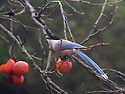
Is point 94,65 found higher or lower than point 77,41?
higher

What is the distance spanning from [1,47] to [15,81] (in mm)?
1010

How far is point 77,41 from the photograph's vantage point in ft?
7.50

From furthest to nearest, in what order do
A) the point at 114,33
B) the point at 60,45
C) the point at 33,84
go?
the point at 114,33
the point at 33,84
the point at 60,45

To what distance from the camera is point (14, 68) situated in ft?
3.78

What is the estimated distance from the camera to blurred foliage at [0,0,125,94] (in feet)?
7.50

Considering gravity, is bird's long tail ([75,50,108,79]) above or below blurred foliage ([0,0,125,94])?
above

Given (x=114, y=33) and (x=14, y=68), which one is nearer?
(x=14, y=68)

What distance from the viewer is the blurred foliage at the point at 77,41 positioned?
229 cm

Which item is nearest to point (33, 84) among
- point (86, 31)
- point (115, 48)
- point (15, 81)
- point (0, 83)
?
point (0, 83)

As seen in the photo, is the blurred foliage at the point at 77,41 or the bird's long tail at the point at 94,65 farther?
the blurred foliage at the point at 77,41

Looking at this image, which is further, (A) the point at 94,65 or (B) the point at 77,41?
(B) the point at 77,41

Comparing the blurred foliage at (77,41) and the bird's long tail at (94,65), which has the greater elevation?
the bird's long tail at (94,65)

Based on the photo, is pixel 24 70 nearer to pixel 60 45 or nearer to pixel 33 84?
pixel 60 45

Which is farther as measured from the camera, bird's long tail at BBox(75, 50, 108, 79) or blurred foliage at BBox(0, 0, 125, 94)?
blurred foliage at BBox(0, 0, 125, 94)
